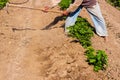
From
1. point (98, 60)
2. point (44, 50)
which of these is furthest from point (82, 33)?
point (98, 60)

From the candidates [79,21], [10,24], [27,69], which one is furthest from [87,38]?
[10,24]

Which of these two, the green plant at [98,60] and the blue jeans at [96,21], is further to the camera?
the blue jeans at [96,21]

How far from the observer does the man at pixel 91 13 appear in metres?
9.62

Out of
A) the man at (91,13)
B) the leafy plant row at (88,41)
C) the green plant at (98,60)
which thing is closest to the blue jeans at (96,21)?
the man at (91,13)

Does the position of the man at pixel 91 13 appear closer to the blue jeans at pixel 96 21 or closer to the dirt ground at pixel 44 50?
the blue jeans at pixel 96 21

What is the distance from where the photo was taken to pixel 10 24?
438 inches

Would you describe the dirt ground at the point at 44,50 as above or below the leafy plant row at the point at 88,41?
below

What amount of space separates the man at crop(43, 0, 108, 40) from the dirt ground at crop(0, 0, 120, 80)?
239 mm

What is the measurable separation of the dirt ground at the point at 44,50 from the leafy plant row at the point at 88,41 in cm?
13

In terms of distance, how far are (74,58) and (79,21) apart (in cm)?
175

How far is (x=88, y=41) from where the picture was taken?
941cm

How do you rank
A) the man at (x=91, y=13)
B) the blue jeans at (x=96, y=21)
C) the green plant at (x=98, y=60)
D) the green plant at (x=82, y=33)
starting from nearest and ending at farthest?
the green plant at (x=98, y=60) < the green plant at (x=82, y=33) < the man at (x=91, y=13) < the blue jeans at (x=96, y=21)

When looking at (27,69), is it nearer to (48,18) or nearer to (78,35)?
(78,35)

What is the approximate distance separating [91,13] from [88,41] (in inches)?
36.7
